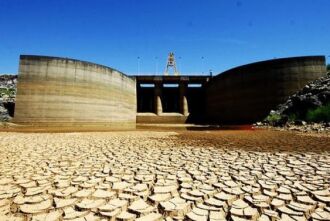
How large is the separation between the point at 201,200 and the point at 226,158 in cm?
259

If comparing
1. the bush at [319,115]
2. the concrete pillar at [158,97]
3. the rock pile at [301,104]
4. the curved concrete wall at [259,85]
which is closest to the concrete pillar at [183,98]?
the concrete pillar at [158,97]

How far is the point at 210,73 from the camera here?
36.3m

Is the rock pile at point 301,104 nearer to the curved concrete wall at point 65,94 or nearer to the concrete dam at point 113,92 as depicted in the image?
the concrete dam at point 113,92

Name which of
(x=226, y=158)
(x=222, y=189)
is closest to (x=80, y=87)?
(x=226, y=158)

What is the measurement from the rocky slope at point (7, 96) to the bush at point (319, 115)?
24833 mm

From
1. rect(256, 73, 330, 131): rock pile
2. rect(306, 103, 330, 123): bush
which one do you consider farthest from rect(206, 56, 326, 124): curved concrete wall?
rect(306, 103, 330, 123): bush

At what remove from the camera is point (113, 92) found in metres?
26.2

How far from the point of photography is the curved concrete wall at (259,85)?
21688 millimetres

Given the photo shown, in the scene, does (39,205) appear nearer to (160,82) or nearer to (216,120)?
(216,120)

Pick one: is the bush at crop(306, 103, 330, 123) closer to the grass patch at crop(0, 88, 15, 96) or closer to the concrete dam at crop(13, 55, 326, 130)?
the concrete dam at crop(13, 55, 326, 130)

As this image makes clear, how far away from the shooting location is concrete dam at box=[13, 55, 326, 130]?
20.0 m

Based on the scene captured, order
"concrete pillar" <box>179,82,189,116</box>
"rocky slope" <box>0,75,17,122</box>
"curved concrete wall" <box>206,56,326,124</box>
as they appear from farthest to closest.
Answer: "concrete pillar" <box>179,82,189,116</box>, "curved concrete wall" <box>206,56,326,124</box>, "rocky slope" <box>0,75,17,122</box>

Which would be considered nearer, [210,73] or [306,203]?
[306,203]

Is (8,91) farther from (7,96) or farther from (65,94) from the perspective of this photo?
(65,94)
